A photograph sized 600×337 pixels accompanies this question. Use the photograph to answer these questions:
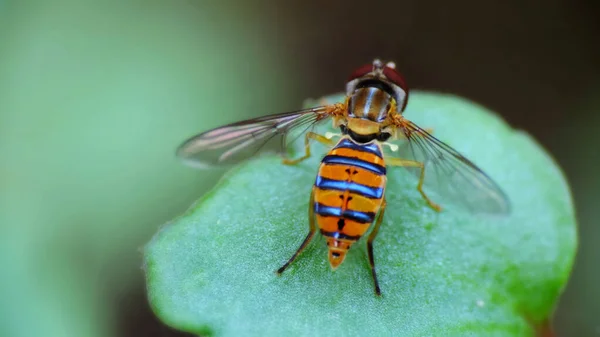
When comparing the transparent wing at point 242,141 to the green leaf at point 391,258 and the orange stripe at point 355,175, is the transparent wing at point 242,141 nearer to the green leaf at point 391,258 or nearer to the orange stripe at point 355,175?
the green leaf at point 391,258

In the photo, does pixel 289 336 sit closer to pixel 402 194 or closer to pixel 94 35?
pixel 402 194

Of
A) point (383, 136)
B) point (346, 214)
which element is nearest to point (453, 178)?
point (383, 136)

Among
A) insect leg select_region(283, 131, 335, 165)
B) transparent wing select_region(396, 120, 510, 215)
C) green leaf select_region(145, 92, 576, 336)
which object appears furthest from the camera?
insect leg select_region(283, 131, 335, 165)

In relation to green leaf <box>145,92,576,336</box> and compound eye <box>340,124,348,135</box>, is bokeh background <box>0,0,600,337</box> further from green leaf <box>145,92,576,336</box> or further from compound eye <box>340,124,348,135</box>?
compound eye <box>340,124,348,135</box>

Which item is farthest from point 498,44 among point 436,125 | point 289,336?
point 289,336

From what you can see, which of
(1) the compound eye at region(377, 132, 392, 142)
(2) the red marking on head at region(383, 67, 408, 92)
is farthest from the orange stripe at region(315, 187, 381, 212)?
(2) the red marking on head at region(383, 67, 408, 92)

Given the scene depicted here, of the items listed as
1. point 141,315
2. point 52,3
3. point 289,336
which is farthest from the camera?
point 52,3

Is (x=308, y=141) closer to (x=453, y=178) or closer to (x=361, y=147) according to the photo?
(x=361, y=147)
